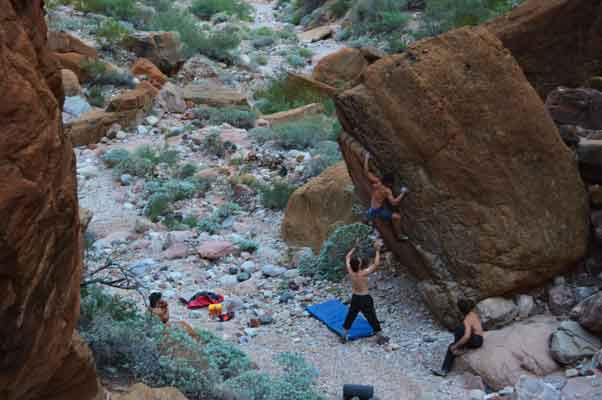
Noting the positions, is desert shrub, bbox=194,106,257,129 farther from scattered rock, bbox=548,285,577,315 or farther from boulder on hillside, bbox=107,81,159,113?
scattered rock, bbox=548,285,577,315

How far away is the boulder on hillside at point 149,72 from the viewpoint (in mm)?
18205

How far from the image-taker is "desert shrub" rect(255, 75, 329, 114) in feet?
58.6

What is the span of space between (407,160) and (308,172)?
4973 mm

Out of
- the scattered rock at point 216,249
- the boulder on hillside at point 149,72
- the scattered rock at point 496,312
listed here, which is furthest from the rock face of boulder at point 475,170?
the boulder on hillside at point 149,72

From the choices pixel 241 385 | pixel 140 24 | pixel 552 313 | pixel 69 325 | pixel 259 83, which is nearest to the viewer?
pixel 69 325

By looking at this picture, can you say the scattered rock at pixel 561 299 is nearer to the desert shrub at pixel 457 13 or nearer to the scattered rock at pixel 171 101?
the scattered rock at pixel 171 101

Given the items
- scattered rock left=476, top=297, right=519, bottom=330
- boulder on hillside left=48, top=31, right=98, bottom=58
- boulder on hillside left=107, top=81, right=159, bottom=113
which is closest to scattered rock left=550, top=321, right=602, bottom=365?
scattered rock left=476, top=297, right=519, bottom=330

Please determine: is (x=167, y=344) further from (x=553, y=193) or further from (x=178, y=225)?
(x=178, y=225)

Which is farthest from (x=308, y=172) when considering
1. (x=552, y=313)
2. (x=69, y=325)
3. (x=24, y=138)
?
(x=24, y=138)

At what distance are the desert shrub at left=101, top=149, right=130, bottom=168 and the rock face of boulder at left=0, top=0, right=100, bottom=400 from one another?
10.0 meters

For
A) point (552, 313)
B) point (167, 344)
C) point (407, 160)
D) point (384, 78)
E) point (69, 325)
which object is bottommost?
point (552, 313)

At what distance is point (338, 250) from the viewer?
29.1 feet

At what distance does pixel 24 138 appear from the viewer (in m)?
2.57

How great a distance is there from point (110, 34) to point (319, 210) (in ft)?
39.9
